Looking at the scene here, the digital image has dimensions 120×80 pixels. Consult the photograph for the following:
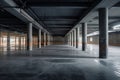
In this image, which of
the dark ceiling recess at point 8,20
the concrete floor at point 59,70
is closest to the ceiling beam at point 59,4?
the dark ceiling recess at point 8,20

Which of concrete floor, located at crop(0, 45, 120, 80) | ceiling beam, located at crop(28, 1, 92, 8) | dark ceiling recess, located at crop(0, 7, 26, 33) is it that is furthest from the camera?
dark ceiling recess, located at crop(0, 7, 26, 33)

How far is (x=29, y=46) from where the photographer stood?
25.5 metres

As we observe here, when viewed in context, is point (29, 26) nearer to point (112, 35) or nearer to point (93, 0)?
point (93, 0)

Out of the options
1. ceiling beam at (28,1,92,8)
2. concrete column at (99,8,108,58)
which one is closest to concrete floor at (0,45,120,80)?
concrete column at (99,8,108,58)

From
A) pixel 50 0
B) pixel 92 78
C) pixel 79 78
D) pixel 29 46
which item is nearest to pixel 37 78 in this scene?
pixel 79 78

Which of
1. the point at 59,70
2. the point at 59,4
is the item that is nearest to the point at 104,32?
the point at 59,4

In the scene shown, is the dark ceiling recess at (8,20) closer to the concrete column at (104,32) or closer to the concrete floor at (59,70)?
the concrete floor at (59,70)

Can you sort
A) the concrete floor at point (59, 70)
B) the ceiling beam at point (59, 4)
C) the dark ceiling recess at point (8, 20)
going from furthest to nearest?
1. the dark ceiling recess at point (8, 20)
2. the ceiling beam at point (59, 4)
3. the concrete floor at point (59, 70)

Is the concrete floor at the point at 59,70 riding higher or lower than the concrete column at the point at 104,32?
lower

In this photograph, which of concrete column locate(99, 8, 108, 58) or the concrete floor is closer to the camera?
the concrete floor

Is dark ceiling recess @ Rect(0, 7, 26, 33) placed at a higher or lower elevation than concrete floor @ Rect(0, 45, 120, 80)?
higher

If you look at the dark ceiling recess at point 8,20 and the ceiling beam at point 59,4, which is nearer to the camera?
the ceiling beam at point 59,4

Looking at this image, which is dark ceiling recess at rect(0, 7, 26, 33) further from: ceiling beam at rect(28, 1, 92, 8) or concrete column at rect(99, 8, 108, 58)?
concrete column at rect(99, 8, 108, 58)

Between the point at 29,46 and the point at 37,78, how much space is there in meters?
19.5
